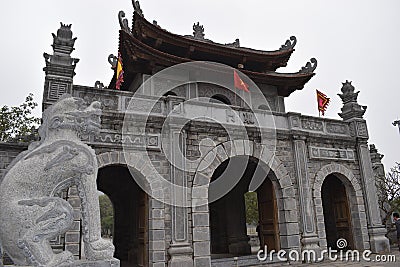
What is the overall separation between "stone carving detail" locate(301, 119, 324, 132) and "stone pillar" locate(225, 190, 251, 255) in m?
4.09

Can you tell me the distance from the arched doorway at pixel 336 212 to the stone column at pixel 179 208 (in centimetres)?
564

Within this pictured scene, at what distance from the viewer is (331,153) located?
10172 mm

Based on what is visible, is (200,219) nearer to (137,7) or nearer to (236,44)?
(137,7)

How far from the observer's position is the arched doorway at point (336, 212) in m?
10.4

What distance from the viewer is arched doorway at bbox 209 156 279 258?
9524 mm

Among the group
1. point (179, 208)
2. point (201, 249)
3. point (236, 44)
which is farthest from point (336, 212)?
point (236, 44)

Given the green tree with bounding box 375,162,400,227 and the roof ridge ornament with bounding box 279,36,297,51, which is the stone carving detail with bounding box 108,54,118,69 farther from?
the green tree with bounding box 375,162,400,227

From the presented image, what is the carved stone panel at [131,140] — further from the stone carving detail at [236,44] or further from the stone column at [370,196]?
the stone column at [370,196]

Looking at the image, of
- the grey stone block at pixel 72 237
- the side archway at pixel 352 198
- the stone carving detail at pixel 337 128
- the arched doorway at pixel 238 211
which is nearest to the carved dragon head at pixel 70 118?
the grey stone block at pixel 72 237

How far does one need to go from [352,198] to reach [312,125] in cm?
260

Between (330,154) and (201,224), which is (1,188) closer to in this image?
(201,224)

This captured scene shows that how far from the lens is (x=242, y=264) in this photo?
843 cm

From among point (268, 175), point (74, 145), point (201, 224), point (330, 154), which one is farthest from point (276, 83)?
point (74, 145)

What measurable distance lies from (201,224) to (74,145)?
4.84 m
